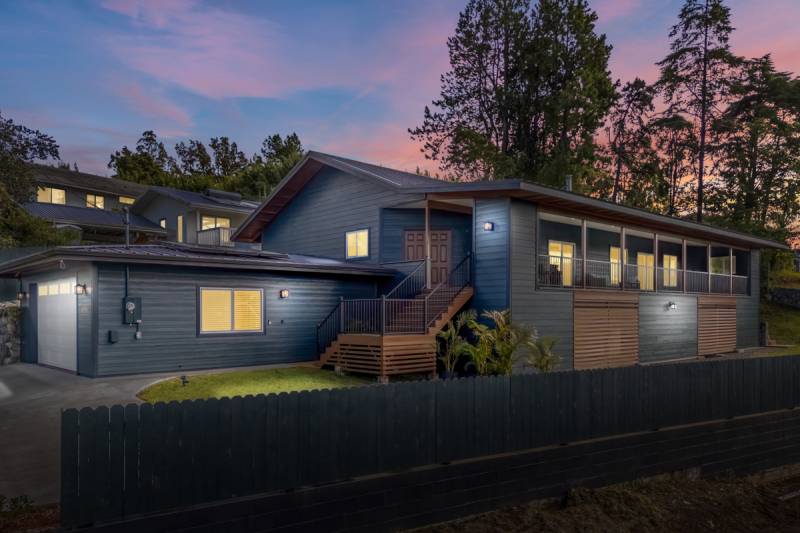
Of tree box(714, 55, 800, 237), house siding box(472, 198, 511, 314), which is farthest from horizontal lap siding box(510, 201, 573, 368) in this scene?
tree box(714, 55, 800, 237)

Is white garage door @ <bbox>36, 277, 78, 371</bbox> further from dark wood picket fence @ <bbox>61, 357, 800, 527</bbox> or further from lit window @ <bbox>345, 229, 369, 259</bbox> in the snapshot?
dark wood picket fence @ <bbox>61, 357, 800, 527</bbox>

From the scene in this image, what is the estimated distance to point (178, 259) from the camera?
13922 millimetres

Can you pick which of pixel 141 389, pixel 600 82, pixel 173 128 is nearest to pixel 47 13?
pixel 141 389

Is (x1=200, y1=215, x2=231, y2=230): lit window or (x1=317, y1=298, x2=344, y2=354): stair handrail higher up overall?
(x1=200, y1=215, x2=231, y2=230): lit window

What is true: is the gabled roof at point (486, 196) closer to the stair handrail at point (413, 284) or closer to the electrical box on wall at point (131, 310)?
the stair handrail at point (413, 284)

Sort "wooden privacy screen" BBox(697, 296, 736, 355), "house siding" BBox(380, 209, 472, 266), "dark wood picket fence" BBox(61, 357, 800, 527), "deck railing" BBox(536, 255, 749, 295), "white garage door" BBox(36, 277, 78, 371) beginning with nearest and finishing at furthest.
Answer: "dark wood picket fence" BBox(61, 357, 800, 527), "white garage door" BBox(36, 277, 78, 371), "deck railing" BBox(536, 255, 749, 295), "house siding" BBox(380, 209, 472, 266), "wooden privacy screen" BBox(697, 296, 736, 355)

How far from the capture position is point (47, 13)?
19.6 meters

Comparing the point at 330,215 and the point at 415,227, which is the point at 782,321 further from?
the point at 330,215

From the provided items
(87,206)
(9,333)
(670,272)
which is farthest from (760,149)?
(87,206)

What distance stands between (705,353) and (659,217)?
290 inches

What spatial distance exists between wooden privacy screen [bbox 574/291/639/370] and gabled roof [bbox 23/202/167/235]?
86.3ft

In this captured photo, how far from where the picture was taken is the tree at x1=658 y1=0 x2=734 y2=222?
113ft

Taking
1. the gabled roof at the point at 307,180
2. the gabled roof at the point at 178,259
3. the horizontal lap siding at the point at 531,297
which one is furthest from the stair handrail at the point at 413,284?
the horizontal lap siding at the point at 531,297

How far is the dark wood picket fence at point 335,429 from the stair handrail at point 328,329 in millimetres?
9983
